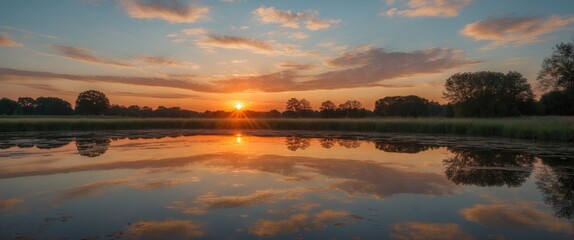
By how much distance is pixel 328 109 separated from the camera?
6956cm

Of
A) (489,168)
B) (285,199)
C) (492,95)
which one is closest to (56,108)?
(492,95)

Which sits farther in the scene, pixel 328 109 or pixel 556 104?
pixel 328 109

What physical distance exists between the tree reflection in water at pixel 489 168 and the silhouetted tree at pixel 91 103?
184 feet

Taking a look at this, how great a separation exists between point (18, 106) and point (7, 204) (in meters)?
69.5

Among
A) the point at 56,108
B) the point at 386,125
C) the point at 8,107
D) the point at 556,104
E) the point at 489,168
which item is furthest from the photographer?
the point at 56,108

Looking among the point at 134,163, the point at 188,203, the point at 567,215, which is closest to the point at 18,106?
the point at 134,163

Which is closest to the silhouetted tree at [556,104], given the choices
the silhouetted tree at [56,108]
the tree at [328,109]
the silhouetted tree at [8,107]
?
the tree at [328,109]

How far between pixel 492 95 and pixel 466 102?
2.62 metres

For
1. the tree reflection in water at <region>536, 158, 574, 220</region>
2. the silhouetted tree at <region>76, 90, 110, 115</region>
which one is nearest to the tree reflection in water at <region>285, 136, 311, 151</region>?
the tree reflection in water at <region>536, 158, 574, 220</region>

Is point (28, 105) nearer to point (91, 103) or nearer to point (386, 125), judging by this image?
point (91, 103)

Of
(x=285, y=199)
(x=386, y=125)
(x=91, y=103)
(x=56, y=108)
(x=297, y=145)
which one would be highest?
(x=91, y=103)

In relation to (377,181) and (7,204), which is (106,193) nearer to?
(7,204)

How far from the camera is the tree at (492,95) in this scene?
38.1 m

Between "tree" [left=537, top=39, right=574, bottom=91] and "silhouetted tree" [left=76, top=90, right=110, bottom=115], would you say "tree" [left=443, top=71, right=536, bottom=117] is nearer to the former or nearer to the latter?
"tree" [left=537, top=39, right=574, bottom=91]
